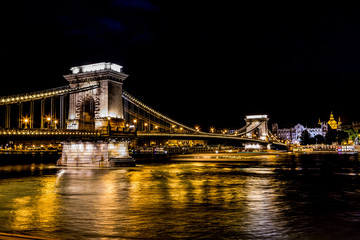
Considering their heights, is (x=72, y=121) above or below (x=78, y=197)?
above

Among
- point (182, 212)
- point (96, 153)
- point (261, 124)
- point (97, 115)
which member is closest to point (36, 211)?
point (182, 212)

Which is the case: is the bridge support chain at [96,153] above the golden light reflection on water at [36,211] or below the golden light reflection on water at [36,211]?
above

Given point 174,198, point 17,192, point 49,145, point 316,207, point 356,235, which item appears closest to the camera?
point 356,235

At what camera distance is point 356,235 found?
10.7 m

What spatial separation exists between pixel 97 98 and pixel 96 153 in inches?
251

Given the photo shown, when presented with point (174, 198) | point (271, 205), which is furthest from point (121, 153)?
point (271, 205)

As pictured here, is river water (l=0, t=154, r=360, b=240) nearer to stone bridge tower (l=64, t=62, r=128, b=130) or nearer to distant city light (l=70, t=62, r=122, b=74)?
stone bridge tower (l=64, t=62, r=128, b=130)

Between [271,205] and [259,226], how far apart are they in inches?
171

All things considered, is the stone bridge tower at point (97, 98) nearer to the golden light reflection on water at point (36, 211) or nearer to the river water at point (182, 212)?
the river water at point (182, 212)

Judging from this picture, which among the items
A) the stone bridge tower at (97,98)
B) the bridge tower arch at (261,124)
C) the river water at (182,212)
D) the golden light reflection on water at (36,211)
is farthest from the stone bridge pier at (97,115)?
the bridge tower arch at (261,124)

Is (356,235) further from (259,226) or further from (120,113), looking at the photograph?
(120,113)

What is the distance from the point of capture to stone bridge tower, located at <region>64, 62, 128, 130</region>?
140 feet

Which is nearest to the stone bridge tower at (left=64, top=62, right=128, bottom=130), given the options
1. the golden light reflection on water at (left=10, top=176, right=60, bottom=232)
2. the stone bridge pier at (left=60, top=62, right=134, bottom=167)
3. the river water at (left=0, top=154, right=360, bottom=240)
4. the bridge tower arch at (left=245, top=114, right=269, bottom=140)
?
the stone bridge pier at (left=60, top=62, right=134, bottom=167)

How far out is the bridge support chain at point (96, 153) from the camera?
40.1 metres
